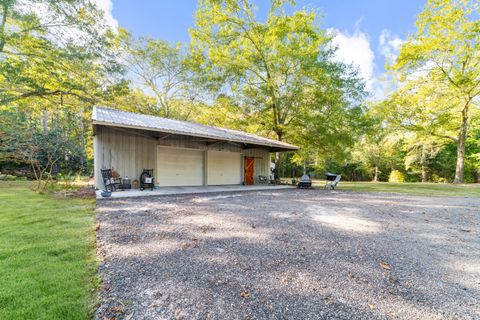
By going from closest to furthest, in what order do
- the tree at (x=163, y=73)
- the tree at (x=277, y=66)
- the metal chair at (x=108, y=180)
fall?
the metal chair at (x=108, y=180) < the tree at (x=277, y=66) < the tree at (x=163, y=73)

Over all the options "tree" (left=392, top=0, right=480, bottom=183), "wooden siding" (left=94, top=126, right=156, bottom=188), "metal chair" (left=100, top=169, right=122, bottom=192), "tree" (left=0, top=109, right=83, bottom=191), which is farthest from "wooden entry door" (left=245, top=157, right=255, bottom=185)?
"tree" (left=392, top=0, right=480, bottom=183)

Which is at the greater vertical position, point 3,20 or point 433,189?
point 3,20

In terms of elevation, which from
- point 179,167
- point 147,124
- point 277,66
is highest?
point 277,66

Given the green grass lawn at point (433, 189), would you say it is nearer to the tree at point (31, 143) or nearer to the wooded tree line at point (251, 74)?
the wooded tree line at point (251, 74)

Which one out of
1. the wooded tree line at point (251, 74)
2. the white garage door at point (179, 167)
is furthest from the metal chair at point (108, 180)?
the wooded tree line at point (251, 74)

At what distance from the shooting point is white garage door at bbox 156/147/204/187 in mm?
9273

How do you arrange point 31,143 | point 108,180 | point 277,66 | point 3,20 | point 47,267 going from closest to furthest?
point 47,267, point 108,180, point 31,143, point 3,20, point 277,66

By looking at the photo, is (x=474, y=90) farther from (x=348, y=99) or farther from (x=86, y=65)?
(x=86, y=65)

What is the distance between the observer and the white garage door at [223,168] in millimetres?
10914

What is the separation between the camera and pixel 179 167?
388 inches

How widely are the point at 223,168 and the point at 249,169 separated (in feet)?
6.37

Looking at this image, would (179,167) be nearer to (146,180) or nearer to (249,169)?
(146,180)

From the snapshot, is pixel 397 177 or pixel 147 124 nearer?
pixel 147 124

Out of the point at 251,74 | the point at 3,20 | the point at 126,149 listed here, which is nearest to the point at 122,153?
the point at 126,149
